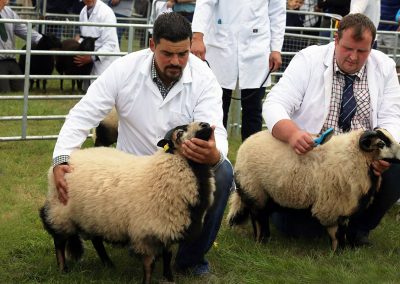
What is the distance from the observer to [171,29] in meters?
4.01

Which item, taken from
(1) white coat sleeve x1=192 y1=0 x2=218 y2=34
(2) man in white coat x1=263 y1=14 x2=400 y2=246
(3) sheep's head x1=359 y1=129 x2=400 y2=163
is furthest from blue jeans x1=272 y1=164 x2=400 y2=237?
(1) white coat sleeve x1=192 y1=0 x2=218 y2=34

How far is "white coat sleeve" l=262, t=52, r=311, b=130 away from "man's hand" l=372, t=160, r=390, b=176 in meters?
0.60

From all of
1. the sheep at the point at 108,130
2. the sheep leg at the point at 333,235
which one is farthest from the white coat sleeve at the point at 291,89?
the sheep at the point at 108,130

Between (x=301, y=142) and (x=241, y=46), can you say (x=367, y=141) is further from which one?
(x=241, y=46)

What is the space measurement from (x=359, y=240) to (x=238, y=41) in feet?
6.95

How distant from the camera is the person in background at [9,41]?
9.45 m

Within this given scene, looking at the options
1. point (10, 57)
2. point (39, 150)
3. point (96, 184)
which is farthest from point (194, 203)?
point (10, 57)

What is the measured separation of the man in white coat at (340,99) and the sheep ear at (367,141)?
28 cm

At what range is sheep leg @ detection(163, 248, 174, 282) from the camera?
155 inches

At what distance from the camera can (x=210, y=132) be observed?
3.78 metres

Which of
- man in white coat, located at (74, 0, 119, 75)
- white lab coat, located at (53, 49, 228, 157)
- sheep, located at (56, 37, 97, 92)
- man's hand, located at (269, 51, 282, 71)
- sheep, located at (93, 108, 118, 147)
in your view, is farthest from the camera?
sheep, located at (56, 37, 97, 92)

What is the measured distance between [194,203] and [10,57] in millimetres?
6843

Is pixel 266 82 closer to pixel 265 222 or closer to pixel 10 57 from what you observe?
pixel 265 222

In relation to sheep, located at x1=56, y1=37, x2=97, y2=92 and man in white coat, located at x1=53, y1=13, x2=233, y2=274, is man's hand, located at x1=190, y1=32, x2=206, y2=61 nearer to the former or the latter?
man in white coat, located at x1=53, y1=13, x2=233, y2=274
